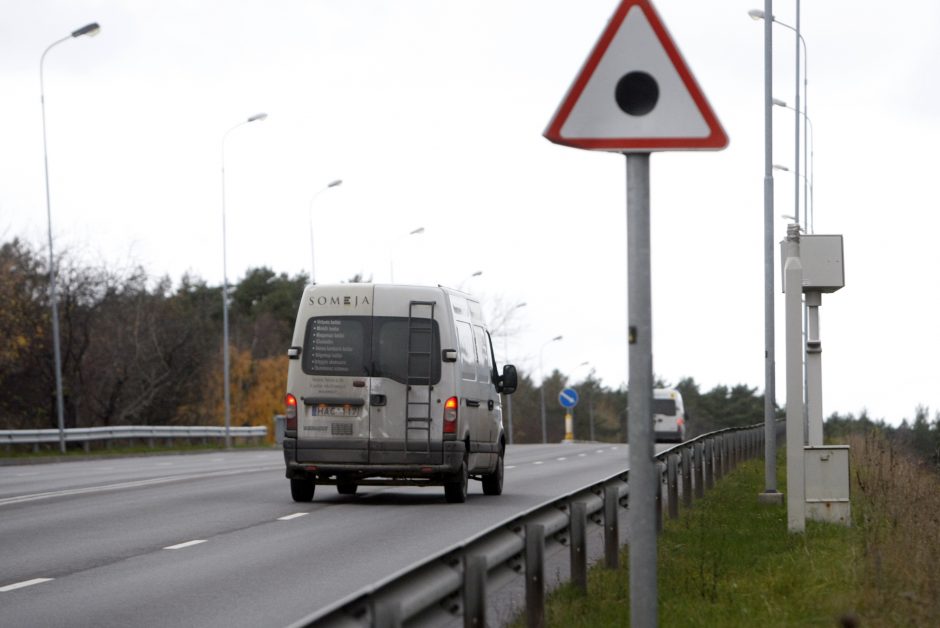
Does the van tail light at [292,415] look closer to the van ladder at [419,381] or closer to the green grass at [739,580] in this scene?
the van ladder at [419,381]

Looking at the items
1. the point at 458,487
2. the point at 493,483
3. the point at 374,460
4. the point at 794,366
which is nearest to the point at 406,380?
the point at 374,460

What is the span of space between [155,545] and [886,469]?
36.3 ft

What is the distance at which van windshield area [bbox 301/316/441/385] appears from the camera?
754 inches

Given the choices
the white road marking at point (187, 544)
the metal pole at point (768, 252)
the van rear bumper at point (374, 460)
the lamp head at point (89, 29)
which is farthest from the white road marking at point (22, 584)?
the lamp head at point (89, 29)

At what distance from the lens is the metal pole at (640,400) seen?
18.5 ft

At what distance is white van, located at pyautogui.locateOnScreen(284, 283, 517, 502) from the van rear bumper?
0.04 ft

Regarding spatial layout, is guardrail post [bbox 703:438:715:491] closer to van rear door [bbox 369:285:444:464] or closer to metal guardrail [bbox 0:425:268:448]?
van rear door [bbox 369:285:444:464]

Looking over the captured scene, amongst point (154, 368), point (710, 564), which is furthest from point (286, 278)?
point (710, 564)

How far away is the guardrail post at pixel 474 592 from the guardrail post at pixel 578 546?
9.90 ft

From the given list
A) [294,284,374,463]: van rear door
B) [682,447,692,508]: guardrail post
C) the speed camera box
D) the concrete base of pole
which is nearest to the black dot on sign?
the speed camera box

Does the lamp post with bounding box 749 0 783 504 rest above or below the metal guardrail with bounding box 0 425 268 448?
above

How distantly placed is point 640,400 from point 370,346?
1374cm

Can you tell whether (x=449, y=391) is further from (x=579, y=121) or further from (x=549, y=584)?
(x=579, y=121)

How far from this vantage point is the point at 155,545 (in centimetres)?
1438
